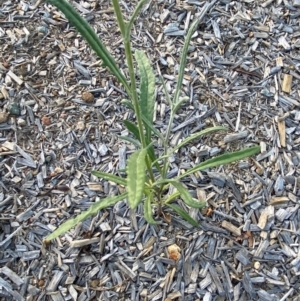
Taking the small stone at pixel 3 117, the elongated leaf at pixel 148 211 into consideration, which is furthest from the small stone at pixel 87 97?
the elongated leaf at pixel 148 211

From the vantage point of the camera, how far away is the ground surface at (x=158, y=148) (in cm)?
142

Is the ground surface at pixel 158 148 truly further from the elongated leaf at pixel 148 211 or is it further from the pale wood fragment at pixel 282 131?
the elongated leaf at pixel 148 211

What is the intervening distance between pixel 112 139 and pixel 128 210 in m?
0.23

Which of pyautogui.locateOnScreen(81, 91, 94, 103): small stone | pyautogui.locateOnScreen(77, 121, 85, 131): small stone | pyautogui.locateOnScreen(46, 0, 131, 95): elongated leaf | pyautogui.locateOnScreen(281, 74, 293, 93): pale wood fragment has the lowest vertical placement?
pyautogui.locateOnScreen(281, 74, 293, 93): pale wood fragment

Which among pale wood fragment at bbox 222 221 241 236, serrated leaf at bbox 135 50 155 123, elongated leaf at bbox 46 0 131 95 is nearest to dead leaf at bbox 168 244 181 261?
pale wood fragment at bbox 222 221 241 236

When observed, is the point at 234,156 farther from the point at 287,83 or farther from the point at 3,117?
the point at 3,117

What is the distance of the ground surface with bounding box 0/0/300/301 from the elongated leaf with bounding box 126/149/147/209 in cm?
45

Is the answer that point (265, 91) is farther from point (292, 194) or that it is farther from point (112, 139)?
point (112, 139)

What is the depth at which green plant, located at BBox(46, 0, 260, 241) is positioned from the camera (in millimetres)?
1018

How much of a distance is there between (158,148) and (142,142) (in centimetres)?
34

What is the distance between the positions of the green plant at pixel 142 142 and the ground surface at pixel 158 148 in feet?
0.43

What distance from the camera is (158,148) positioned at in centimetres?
157

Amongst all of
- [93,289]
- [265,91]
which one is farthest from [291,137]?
[93,289]

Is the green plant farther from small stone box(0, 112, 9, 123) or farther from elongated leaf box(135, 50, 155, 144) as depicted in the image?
small stone box(0, 112, 9, 123)
